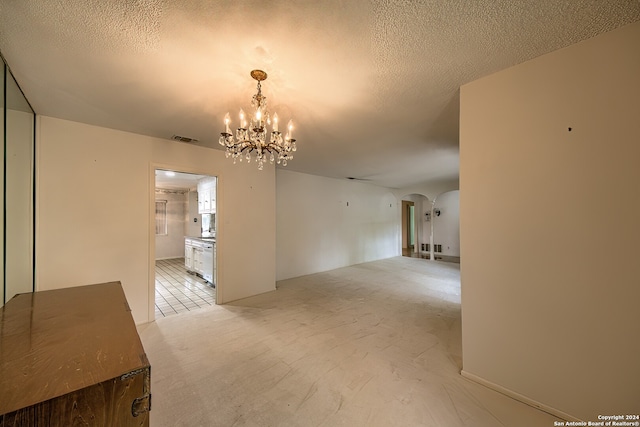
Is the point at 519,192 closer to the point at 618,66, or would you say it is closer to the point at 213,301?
the point at 618,66

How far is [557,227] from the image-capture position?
1.56 meters

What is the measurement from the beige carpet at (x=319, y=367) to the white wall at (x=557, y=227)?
364 mm

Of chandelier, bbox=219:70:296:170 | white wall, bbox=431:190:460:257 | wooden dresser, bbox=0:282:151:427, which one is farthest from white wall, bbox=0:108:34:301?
white wall, bbox=431:190:460:257

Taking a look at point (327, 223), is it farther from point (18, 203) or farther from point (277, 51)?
point (18, 203)

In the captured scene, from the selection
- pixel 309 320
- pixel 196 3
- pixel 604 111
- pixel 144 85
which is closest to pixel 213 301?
pixel 309 320

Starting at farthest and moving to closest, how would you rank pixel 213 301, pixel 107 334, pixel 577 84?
1. pixel 213 301
2. pixel 577 84
3. pixel 107 334

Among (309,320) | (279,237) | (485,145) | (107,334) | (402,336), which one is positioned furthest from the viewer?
(279,237)

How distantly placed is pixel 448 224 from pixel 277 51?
8.93 meters

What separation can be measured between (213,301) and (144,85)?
3.16 meters

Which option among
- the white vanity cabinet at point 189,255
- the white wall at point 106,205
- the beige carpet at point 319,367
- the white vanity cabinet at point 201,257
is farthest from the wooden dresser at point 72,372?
the white vanity cabinet at point 189,255

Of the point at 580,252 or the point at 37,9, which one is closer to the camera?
the point at 37,9

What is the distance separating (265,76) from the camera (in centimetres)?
180

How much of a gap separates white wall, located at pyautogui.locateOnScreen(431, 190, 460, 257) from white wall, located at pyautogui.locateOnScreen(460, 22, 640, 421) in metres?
7.36

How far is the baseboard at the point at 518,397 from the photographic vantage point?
1.53 m
